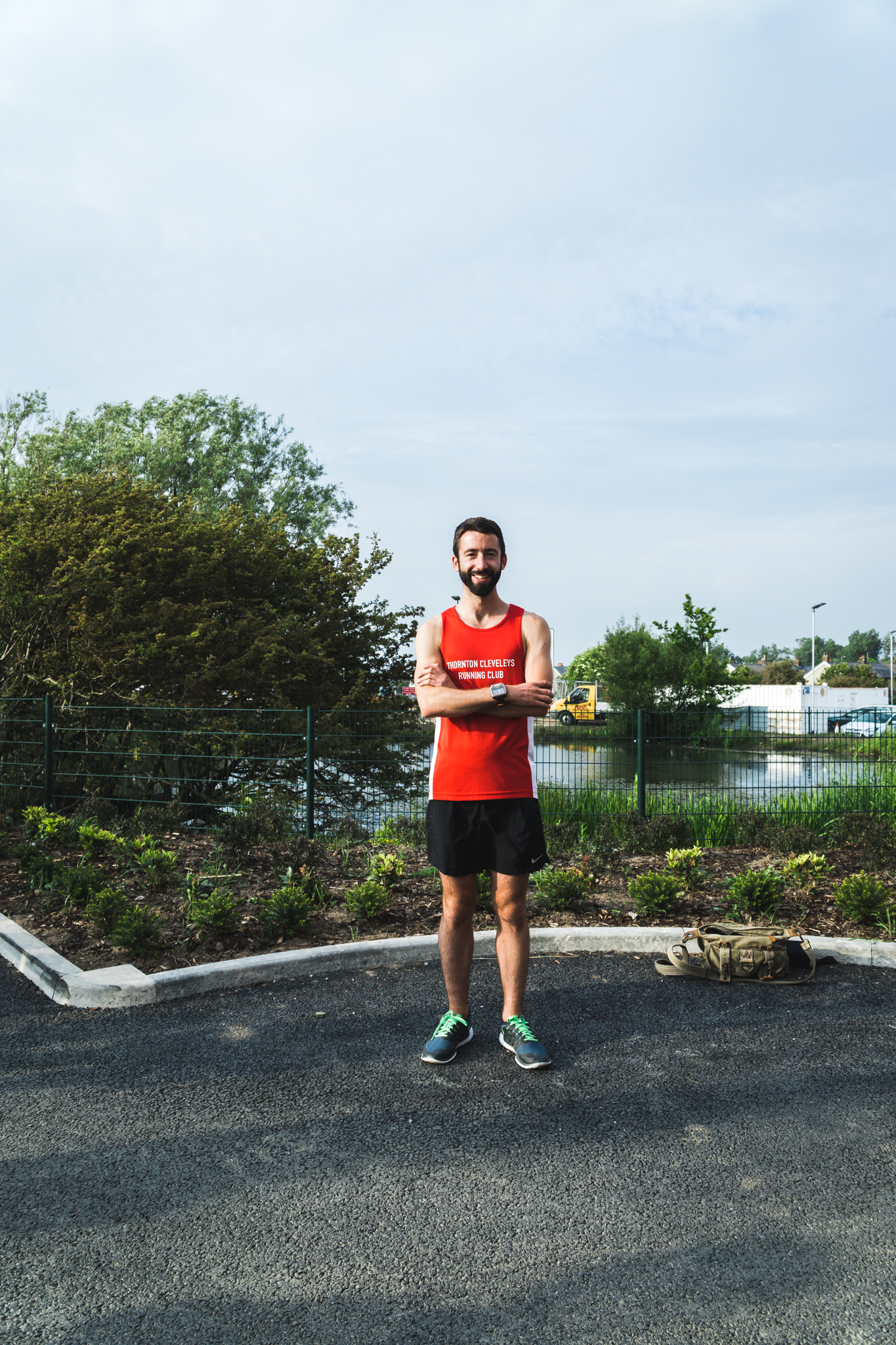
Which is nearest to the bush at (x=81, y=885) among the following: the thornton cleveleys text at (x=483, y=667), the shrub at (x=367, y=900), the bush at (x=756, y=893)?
the shrub at (x=367, y=900)

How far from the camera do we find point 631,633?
43906mm

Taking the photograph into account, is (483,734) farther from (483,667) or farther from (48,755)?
(48,755)

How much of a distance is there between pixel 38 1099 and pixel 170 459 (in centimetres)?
2921

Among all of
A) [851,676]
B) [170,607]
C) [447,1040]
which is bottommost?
[447,1040]

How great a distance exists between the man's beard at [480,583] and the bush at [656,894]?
2845mm

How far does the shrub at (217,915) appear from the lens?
514 cm

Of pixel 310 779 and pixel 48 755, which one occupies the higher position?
pixel 48 755

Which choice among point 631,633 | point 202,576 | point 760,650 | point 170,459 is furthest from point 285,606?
point 760,650

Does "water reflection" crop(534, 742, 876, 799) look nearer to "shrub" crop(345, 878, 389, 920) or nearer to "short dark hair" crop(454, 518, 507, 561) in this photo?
"shrub" crop(345, 878, 389, 920)

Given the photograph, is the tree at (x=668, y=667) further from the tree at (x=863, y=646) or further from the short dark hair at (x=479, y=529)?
the tree at (x=863, y=646)

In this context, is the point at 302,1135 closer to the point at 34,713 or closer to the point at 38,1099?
the point at 38,1099

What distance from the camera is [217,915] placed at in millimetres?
5137

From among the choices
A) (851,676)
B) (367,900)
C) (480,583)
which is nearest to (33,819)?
(367,900)

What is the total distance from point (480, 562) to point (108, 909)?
3267 millimetres
